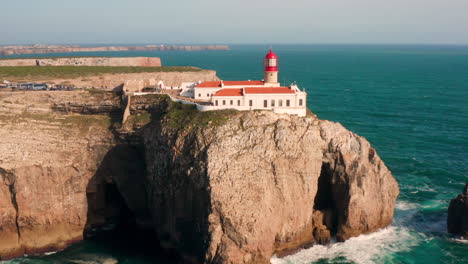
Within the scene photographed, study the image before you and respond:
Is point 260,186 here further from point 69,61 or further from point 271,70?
point 69,61

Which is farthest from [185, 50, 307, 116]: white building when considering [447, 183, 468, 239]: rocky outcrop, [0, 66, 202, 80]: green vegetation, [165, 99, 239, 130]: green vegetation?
[0, 66, 202, 80]: green vegetation

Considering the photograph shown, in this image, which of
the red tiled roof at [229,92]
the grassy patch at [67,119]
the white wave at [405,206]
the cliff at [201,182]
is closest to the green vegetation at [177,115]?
the cliff at [201,182]

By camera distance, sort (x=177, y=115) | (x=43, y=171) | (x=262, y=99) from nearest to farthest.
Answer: (x=43, y=171) < (x=177, y=115) < (x=262, y=99)

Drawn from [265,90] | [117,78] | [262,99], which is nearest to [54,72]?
[117,78]

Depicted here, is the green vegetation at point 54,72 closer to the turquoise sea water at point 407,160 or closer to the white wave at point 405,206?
the turquoise sea water at point 407,160

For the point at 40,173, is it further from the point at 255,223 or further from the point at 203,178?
the point at 255,223

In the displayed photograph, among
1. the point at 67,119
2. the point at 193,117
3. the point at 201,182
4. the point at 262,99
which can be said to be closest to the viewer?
the point at 201,182

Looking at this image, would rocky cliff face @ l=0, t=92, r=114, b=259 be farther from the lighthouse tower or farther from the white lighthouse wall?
the lighthouse tower
